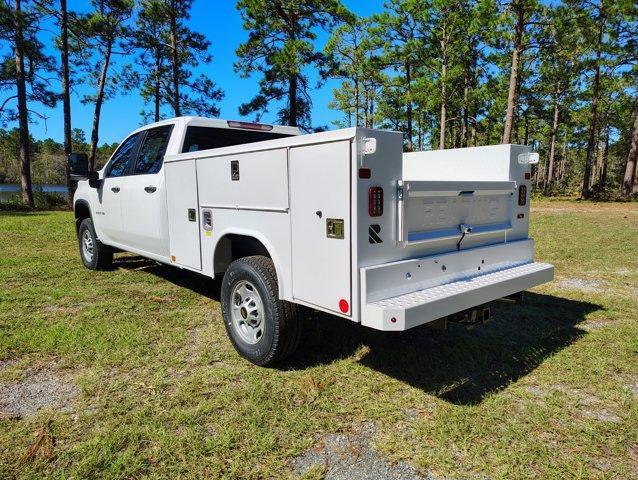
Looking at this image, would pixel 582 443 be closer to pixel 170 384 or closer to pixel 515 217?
pixel 515 217

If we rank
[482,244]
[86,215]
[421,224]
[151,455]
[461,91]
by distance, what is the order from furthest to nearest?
[461,91], [86,215], [482,244], [421,224], [151,455]

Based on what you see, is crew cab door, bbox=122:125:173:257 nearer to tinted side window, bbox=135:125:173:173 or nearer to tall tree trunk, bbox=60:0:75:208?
tinted side window, bbox=135:125:173:173

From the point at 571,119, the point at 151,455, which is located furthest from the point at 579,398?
the point at 571,119

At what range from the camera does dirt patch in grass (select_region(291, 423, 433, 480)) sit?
2.39 metres

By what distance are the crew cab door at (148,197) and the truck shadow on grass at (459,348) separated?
211 cm

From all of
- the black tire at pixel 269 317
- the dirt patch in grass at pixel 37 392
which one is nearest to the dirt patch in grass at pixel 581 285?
the black tire at pixel 269 317

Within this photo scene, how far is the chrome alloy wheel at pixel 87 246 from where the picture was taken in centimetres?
716

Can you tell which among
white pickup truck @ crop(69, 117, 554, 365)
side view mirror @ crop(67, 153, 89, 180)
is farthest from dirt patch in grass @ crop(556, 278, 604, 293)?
side view mirror @ crop(67, 153, 89, 180)

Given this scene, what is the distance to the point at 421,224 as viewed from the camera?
3209mm

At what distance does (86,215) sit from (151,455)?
225 inches

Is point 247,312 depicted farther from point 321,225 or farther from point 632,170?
point 632,170

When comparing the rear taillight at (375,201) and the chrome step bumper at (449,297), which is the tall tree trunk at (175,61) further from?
the rear taillight at (375,201)

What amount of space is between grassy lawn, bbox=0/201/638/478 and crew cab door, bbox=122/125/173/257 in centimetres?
79

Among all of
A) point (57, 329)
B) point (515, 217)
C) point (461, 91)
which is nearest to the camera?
point (515, 217)
